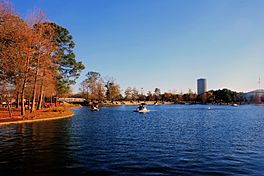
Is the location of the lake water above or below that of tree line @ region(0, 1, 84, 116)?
below

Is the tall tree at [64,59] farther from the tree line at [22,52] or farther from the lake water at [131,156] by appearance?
the lake water at [131,156]

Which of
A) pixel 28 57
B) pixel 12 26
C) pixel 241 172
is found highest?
pixel 12 26

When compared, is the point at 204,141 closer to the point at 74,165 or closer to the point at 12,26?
the point at 74,165

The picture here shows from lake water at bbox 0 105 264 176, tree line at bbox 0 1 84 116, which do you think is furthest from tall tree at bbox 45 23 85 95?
lake water at bbox 0 105 264 176

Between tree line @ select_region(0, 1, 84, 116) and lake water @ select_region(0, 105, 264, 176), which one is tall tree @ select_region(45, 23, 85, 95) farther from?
lake water @ select_region(0, 105, 264, 176)

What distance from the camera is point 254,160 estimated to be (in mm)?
14133

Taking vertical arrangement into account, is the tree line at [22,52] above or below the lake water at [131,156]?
above

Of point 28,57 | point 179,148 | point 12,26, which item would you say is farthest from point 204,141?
point 28,57

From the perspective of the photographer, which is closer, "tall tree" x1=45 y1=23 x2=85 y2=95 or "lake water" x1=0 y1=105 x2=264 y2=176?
"lake water" x1=0 y1=105 x2=264 y2=176

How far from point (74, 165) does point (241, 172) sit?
7819 mm

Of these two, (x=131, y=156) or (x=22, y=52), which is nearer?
(x=131, y=156)

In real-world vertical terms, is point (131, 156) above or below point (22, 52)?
below

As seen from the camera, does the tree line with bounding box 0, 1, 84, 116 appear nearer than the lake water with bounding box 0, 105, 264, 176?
No

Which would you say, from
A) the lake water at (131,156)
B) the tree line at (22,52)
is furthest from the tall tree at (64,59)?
the lake water at (131,156)
